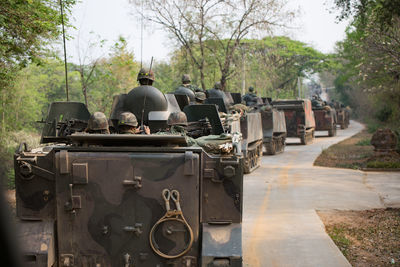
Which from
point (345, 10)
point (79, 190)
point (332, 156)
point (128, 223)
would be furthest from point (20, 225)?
point (332, 156)

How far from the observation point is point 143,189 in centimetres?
484

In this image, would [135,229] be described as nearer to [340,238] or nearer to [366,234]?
[340,238]

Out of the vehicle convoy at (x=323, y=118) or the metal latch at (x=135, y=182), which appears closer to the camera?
the metal latch at (x=135, y=182)

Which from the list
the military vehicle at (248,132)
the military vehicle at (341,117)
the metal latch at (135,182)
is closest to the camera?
the metal latch at (135,182)

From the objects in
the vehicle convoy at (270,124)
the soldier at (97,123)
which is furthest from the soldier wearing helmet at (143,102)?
the vehicle convoy at (270,124)

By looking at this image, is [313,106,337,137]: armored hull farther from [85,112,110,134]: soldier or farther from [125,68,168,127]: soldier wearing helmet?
[85,112,110,134]: soldier

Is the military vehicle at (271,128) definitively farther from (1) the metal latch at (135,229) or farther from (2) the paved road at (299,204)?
(1) the metal latch at (135,229)

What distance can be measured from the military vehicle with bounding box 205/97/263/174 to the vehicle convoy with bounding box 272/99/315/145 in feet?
24.6

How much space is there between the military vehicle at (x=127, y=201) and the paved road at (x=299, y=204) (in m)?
1.81

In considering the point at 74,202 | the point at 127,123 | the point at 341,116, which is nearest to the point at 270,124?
the point at 127,123

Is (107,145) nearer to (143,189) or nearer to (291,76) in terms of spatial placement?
(143,189)

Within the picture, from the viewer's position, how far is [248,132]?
15531 mm

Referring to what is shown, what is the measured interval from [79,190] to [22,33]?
6236mm

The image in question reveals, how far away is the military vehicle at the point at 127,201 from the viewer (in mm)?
4809
